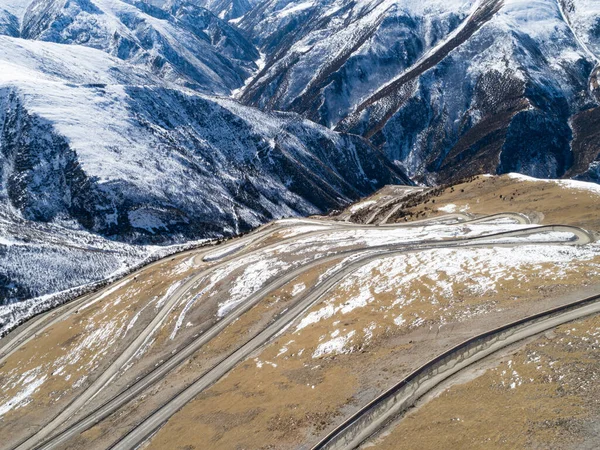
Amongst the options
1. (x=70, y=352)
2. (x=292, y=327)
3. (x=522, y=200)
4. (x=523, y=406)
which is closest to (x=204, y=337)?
(x=292, y=327)

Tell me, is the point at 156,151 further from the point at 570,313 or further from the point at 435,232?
the point at 570,313

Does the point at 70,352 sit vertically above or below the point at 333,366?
below

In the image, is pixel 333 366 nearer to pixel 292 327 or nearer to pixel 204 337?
pixel 292 327

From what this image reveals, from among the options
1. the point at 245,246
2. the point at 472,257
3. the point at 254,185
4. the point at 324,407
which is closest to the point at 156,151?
the point at 254,185

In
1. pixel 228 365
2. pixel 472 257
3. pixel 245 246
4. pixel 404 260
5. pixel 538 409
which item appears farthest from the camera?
pixel 245 246

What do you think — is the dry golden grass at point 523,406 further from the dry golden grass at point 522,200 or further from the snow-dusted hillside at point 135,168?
the snow-dusted hillside at point 135,168

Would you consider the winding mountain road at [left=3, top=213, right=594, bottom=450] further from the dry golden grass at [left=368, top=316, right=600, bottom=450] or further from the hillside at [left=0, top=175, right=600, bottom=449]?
the dry golden grass at [left=368, top=316, right=600, bottom=450]

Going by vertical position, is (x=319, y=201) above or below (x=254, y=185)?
below

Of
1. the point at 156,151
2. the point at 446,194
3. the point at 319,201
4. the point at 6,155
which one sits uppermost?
the point at 6,155

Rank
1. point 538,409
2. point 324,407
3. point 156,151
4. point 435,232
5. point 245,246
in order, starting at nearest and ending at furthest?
point 538,409, point 324,407, point 435,232, point 245,246, point 156,151

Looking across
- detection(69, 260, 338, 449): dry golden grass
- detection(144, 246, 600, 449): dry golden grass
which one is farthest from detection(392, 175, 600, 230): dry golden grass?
detection(69, 260, 338, 449): dry golden grass

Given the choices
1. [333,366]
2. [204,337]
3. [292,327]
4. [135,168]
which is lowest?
[204,337]
